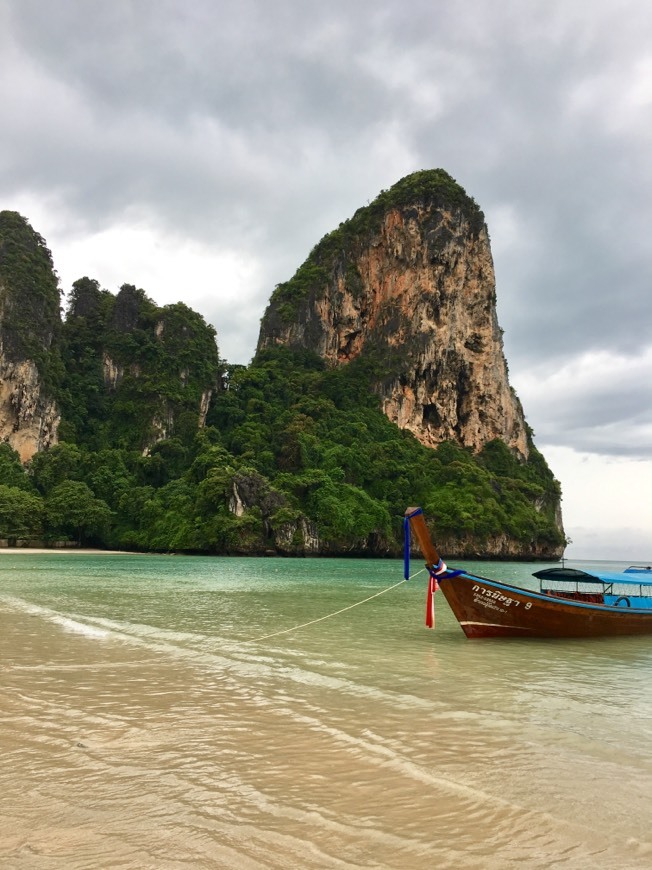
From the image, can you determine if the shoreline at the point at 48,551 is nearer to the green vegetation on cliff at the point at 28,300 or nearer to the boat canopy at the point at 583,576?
the green vegetation on cliff at the point at 28,300

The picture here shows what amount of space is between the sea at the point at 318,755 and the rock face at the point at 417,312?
61942 mm

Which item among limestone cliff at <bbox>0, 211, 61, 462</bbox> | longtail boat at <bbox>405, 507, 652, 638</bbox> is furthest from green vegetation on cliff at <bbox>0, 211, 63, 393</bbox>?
longtail boat at <bbox>405, 507, 652, 638</bbox>

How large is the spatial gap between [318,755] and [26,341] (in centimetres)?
6690

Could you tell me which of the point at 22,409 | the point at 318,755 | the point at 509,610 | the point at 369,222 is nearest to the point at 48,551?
the point at 22,409

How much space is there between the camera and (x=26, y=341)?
62.5 meters

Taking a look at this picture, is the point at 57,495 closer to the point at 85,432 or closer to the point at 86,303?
the point at 85,432

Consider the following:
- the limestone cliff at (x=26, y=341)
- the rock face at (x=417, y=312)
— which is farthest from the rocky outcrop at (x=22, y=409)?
the rock face at (x=417, y=312)

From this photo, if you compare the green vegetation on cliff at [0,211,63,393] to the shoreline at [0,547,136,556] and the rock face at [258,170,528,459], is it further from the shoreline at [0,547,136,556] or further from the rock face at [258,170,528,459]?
the rock face at [258,170,528,459]

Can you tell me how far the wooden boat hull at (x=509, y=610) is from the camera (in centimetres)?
998

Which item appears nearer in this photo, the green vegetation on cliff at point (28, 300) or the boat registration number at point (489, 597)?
the boat registration number at point (489, 597)

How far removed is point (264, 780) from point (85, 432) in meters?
69.0

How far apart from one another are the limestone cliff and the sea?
2279 inches

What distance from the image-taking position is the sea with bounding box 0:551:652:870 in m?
2.89

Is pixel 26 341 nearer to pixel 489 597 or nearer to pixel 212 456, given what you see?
pixel 212 456
